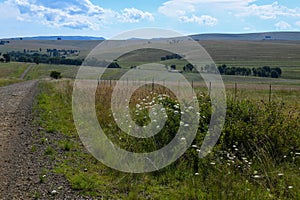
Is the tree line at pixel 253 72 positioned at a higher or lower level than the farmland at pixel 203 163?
higher

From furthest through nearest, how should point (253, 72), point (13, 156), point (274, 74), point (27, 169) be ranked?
point (253, 72), point (274, 74), point (13, 156), point (27, 169)

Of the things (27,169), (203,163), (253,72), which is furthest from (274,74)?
(27,169)

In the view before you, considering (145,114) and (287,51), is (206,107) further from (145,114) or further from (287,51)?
(287,51)

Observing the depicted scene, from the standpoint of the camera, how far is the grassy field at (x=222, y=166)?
203 inches

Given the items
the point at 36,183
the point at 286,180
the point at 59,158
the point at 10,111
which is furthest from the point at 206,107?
the point at 10,111

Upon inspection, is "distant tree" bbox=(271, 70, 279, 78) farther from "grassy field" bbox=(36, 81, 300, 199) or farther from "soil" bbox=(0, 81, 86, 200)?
"soil" bbox=(0, 81, 86, 200)

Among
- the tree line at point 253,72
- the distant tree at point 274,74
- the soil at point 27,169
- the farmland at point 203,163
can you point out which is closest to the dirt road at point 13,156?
the soil at point 27,169

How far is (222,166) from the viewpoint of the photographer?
5.84 meters

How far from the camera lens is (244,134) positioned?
6.91m

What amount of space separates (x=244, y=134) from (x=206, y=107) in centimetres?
Answer: 114

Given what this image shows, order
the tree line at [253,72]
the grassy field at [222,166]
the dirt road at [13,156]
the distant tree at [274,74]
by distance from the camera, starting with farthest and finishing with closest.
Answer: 1. the distant tree at [274,74]
2. the tree line at [253,72]
3. the dirt road at [13,156]
4. the grassy field at [222,166]

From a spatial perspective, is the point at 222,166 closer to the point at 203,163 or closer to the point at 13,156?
the point at 203,163

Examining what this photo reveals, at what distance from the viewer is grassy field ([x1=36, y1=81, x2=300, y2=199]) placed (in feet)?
16.9

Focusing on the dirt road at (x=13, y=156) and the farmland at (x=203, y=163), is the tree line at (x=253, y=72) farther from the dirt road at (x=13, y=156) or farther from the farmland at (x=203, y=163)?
the farmland at (x=203, y=163)
